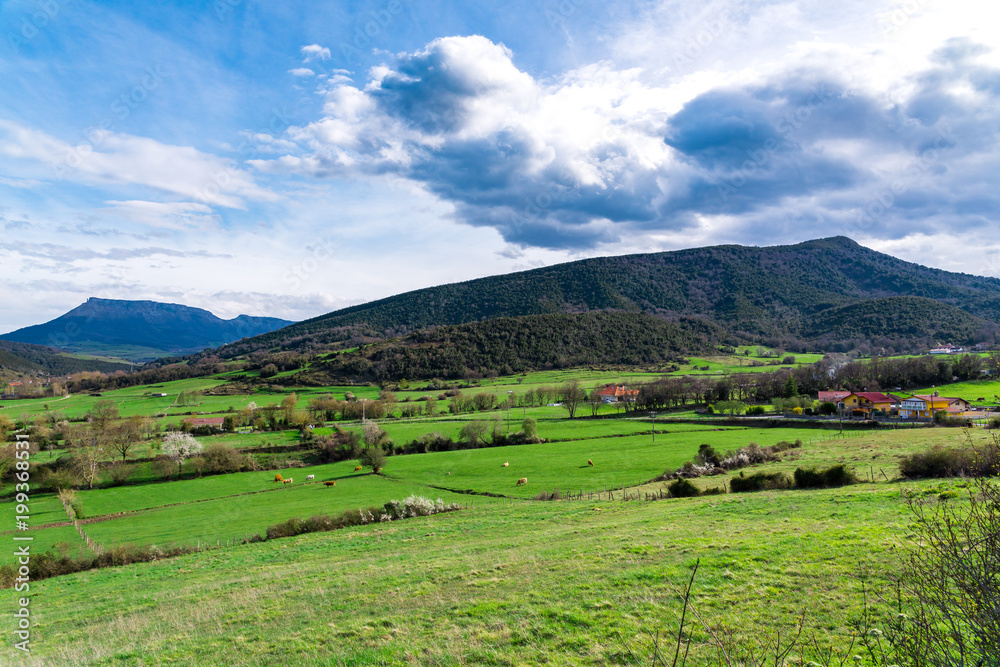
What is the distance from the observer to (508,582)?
1270 cm

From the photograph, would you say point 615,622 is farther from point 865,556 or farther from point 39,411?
point 39,411

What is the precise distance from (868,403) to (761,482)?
6073 centimetres

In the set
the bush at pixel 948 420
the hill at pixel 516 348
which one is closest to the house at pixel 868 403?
the bush at pixel 948 420

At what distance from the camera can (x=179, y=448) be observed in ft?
197

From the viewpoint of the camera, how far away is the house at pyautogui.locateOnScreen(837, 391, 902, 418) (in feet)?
241

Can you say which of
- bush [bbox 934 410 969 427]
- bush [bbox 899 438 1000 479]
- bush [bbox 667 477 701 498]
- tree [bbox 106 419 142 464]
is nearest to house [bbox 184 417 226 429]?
tree [bbox 106 419 142 464]

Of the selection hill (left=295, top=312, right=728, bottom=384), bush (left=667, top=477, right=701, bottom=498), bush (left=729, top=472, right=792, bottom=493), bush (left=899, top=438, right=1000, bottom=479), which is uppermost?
hill (left=295, top=312, right=728, bottom=384)

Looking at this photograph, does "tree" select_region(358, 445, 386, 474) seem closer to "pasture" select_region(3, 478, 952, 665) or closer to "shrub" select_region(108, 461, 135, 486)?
"shrub" select_region(108, 461, 135, 486)

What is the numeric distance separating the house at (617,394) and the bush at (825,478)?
226 ft

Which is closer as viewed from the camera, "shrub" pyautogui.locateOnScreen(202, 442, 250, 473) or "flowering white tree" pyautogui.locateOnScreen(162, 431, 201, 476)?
"flowering white tree" pyautogui.locateOnScreen(162, 431, 201, 476)

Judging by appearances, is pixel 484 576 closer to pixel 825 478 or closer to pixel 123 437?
pixel 825 478

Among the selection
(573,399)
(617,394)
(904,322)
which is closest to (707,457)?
(573,399)

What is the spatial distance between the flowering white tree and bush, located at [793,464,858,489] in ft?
209

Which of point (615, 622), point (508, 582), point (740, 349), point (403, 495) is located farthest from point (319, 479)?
point (740, 349)
